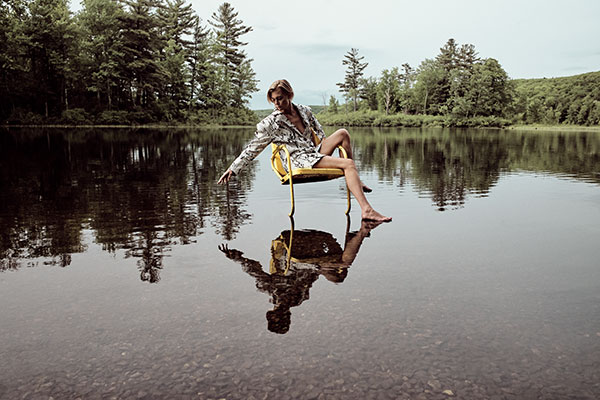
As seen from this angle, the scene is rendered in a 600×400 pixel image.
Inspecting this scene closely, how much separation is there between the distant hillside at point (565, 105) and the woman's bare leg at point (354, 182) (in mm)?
51519

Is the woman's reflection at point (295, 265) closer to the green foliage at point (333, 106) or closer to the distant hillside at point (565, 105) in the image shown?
the distant hillside at point (565, 105)

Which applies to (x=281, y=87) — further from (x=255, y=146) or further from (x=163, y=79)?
(x=163, y=79)

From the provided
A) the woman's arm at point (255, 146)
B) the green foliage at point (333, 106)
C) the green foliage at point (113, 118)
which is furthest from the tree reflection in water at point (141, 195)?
the green foliage at point (333, 106)

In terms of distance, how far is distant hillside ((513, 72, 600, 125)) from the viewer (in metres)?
48.0

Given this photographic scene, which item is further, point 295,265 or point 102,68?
point 102,68

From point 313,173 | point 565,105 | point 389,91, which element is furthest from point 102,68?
point 565,105

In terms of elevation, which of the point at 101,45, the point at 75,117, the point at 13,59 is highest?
the point at 101,45

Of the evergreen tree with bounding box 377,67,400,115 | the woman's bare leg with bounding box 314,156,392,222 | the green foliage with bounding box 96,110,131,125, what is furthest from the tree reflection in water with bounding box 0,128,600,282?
the evergreen tree with bounding box 377,67,400,115

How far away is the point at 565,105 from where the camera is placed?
57188mm

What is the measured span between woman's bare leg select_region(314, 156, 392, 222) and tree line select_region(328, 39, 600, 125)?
163 feet

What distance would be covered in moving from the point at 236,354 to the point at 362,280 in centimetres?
123

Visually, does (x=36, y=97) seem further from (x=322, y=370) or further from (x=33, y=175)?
(x=322, y=370)

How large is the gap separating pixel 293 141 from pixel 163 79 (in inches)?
1538

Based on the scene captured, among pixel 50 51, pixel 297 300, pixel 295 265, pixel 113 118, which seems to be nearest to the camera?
pixel 297 300
